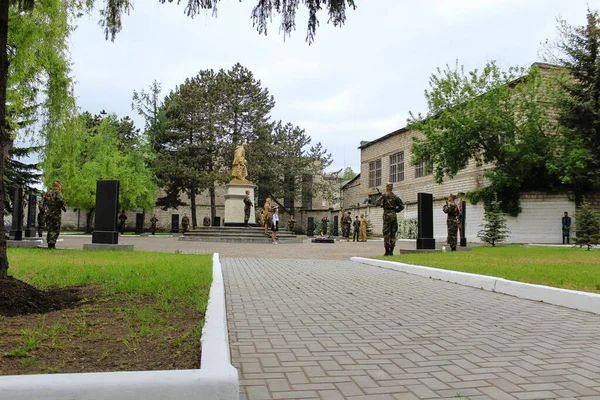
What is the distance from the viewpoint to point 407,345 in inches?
178

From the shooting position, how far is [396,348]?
441 centimetres

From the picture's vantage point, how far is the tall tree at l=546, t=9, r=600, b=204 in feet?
74.4

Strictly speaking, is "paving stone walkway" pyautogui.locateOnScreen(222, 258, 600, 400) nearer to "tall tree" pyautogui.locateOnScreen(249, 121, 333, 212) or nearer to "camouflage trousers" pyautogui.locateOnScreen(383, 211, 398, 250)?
"camouflage trousers" pyautogui.locateOnScreen(383, 211, 398, 250)

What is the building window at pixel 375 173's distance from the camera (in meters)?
45.9

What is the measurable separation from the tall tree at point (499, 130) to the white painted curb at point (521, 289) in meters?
15.9

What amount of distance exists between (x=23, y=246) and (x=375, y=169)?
35.5 meters

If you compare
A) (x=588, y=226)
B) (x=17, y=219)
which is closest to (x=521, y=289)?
(x=588, y=226)

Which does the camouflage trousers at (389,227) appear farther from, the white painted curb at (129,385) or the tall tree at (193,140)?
the tall tree at (193,140)

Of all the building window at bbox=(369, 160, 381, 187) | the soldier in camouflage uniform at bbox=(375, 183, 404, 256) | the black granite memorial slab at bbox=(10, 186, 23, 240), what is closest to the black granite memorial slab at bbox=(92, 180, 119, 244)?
the black granite memorial slab at bbox=(10, 186, 23, 240)

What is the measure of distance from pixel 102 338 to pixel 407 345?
276cm

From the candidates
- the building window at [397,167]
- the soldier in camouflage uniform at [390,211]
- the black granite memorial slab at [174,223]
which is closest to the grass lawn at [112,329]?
the soldier in camouflage uniform at [390,211]

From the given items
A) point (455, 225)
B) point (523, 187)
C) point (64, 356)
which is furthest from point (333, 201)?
point (64, 356)

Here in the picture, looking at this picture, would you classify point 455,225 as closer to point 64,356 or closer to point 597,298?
point 597,298

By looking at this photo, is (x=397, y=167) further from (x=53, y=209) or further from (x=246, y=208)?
(x=53, y=209)
